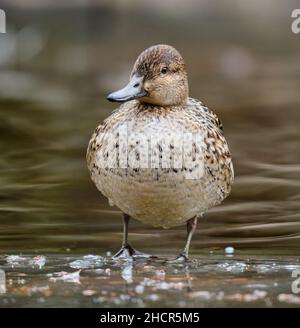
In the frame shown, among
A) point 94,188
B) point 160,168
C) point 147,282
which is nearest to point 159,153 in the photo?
point 160,168

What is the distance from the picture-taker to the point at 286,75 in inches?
535

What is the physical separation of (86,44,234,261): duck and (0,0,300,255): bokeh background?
526 mm

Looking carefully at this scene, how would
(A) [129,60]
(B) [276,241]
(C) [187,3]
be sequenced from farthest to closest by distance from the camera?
(C) [187,3] < (A) [129,60] < (B) [276,241]

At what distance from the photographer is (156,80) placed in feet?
22.1

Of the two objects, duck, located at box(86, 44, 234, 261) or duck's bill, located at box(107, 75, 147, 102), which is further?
duck's bill, located at box(107, 75, 147, 102)

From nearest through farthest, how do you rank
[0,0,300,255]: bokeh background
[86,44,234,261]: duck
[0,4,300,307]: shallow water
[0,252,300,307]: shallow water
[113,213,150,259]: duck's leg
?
[0,252,300,307]: shallow water < [0,4,300,307]: shallow water < [86,44,234,261]: duck < [113,213,150,259]: duck's leg < [0,0,300,255]: bokeh background

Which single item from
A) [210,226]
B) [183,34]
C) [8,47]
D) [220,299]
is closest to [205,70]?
[183,34]

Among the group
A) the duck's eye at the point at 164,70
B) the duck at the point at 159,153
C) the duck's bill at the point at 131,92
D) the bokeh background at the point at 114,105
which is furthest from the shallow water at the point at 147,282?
the duck's eye at the point at 164,70

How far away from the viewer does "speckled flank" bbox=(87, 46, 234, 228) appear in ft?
21.0

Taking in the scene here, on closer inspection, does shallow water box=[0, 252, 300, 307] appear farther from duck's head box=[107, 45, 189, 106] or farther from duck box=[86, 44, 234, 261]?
duck's head box=[107, 45, 189, 106]

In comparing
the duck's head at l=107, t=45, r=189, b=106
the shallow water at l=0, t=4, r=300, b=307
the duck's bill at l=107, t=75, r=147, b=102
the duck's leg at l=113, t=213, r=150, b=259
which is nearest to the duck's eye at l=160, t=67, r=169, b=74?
the duck's head at l=107, t=45, r=189, b=106

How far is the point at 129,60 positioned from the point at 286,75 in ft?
6.56

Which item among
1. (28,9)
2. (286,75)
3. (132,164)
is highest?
(28,9)

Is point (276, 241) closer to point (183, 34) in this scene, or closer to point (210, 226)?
point (210, 226)
